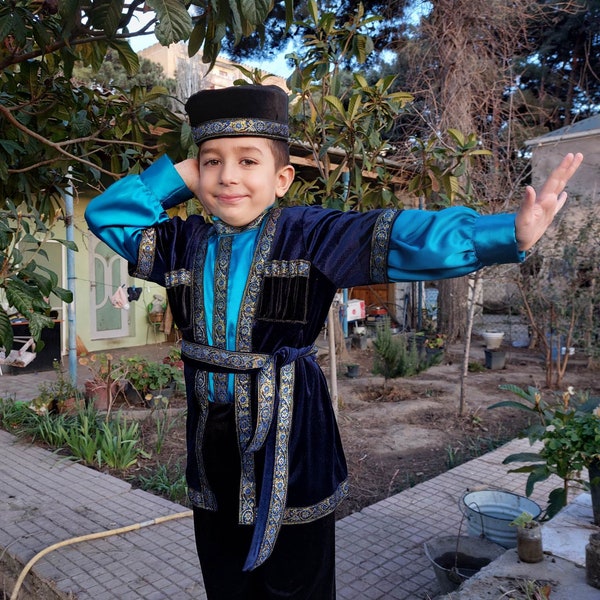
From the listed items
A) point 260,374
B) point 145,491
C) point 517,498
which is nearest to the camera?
point 260,374

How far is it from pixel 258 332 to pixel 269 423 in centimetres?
25

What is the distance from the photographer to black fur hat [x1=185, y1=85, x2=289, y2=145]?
162 centimetres

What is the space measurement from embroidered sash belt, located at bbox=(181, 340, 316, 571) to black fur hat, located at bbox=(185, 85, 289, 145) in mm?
616

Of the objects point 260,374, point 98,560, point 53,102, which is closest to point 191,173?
point 260,374

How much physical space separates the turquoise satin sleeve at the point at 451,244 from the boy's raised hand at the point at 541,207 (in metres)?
0.02

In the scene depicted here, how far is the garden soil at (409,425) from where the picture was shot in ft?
14.4

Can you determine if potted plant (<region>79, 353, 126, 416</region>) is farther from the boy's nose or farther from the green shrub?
the boy's nose

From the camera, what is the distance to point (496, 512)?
8.93 feet

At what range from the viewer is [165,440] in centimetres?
504

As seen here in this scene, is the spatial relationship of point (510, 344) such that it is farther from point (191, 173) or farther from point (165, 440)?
point (191, 173)

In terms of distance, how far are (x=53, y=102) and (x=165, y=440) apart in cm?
331

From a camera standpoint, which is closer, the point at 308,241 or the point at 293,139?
the point at 308,241

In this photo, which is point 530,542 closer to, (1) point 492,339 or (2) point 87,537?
(2) point 87,537

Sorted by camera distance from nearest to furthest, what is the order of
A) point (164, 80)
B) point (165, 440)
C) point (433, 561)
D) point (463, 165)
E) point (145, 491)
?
point (433, 561) < point (463, 165) < point (145, 491) < point (165, 440) < point (164, 80)
